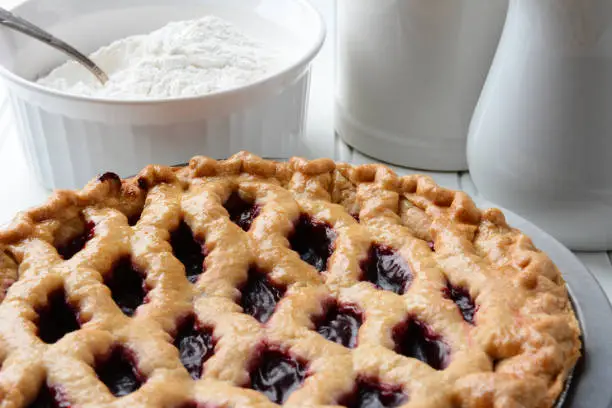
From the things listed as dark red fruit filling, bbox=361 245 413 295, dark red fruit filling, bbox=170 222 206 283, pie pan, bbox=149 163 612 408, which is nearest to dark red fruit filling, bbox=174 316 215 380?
dark red fruit filling, bbox=170 222 206 283

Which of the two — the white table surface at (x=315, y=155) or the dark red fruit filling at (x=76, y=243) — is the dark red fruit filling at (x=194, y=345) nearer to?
the dark red fruit filling at (x=76, y=243)

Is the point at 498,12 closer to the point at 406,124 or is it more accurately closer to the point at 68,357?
the point at 406,124

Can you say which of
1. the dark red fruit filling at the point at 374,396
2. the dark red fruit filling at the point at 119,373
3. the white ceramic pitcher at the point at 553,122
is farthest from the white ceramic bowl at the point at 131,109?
the dark red fruit filling at the point at 374,396

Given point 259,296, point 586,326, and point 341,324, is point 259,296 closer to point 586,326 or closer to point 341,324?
point 341,324

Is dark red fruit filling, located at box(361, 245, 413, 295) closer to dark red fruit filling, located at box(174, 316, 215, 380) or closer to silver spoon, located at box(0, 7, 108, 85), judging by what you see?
dark red fruit filling, located at box(174, 316, 215, 380)

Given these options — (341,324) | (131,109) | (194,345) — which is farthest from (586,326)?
(131,109)

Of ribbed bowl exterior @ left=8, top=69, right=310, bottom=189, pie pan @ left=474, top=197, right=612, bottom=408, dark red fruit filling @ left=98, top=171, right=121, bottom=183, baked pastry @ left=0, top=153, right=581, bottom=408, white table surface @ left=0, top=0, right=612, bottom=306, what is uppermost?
dark red fruit filling @ left=98, top=171, right=121, bottom=183
